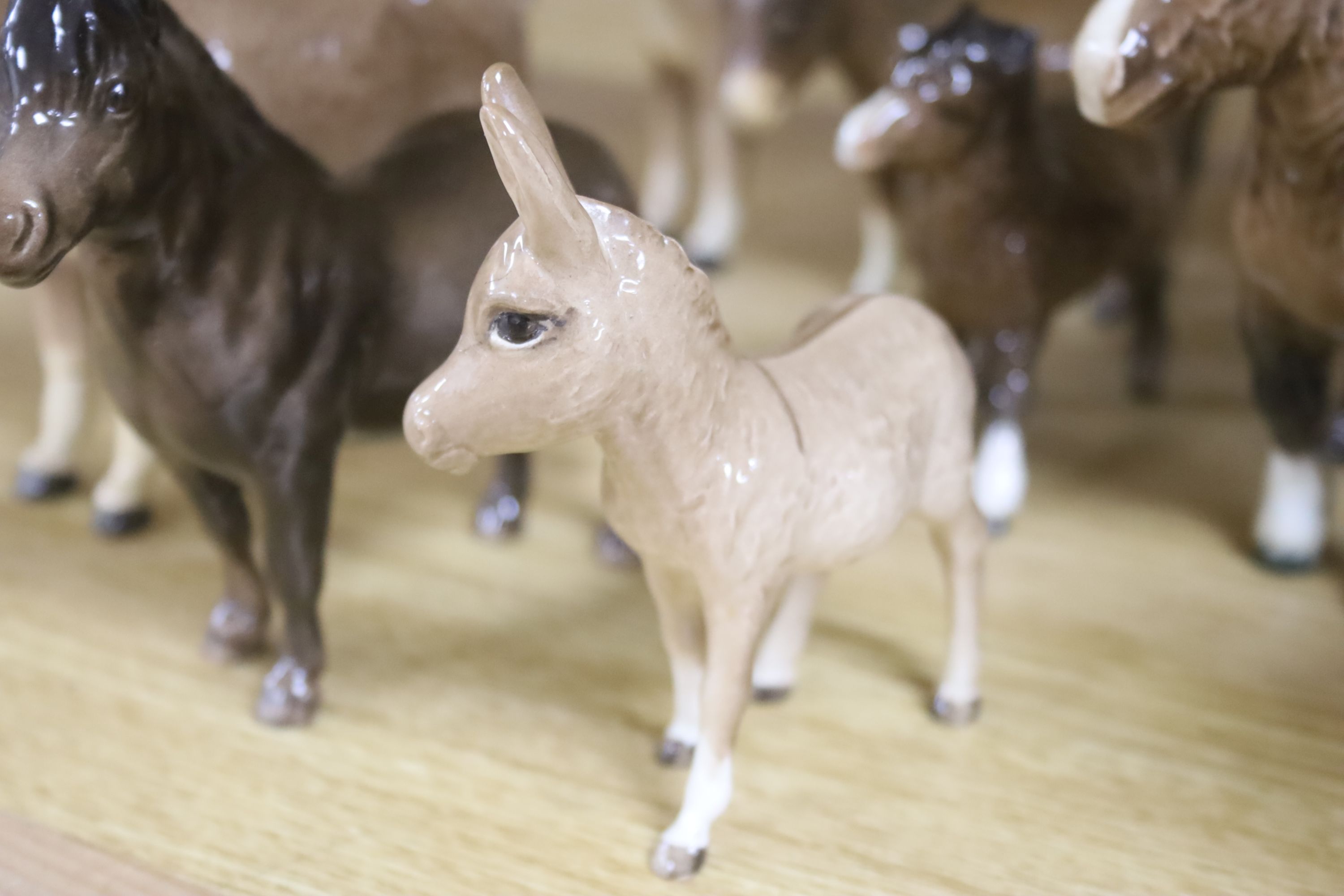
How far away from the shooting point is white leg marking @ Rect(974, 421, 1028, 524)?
38.9 inches

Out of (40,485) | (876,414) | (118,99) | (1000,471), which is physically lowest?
(40,485)

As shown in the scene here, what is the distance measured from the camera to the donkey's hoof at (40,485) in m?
1.01

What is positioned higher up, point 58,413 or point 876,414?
point 876,414

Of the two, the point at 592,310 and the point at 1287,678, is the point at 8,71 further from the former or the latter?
the point at 1287,678

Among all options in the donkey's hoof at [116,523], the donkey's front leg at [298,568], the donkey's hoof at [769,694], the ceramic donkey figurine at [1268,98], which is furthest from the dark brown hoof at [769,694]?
the donkey's hoof at [116,523]

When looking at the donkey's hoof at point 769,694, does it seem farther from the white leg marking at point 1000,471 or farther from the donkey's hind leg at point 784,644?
the white leg marking at point 1000,471

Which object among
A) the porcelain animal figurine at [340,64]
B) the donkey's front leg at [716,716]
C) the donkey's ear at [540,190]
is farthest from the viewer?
the porcelain animal figurine at [340,64]

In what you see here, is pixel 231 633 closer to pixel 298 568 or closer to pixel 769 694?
pixel 298 568

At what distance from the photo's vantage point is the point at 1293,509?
37.0 inches

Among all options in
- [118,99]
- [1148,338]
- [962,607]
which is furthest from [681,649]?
[1148,338]

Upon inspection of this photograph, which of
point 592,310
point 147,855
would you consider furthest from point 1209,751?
point 147,855

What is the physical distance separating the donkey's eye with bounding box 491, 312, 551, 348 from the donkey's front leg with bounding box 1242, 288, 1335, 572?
52 cm

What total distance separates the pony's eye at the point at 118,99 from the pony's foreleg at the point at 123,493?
39 cm

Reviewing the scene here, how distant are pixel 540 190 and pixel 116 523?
57 cm
